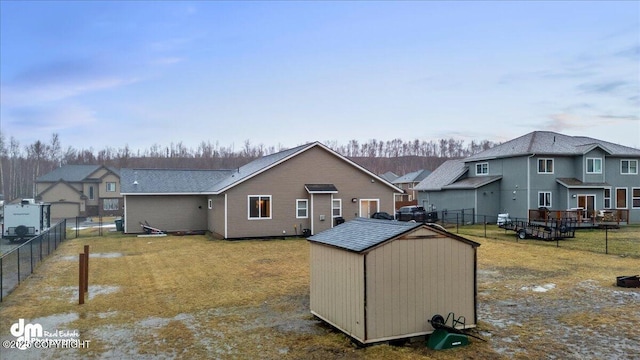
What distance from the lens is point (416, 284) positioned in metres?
8.14

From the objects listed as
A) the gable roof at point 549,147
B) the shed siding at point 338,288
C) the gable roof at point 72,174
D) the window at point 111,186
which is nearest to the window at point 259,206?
the shed siding at point 338,288

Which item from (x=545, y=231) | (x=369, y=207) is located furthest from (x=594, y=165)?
(x=369, y=207)

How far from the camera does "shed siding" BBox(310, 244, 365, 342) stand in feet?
25.8

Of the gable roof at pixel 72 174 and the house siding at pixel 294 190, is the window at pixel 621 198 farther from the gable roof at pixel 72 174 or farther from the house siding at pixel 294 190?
the gable roof at pixel 72 174

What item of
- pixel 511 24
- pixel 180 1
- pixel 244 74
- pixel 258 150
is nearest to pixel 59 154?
pixel 258 150

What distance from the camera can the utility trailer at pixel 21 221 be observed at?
25.8 metres

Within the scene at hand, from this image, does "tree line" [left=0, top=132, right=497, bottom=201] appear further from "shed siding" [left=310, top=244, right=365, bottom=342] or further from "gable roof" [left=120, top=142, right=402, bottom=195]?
"shed siding" [left=310, top=244, right=365, bottom=342]

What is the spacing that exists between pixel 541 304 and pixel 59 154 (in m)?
115

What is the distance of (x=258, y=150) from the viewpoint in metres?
145

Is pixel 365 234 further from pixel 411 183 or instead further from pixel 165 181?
pixel 411 183

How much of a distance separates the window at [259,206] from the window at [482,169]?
2072cm

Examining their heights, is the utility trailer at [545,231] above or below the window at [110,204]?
below

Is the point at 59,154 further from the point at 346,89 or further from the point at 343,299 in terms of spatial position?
the point at 343,299

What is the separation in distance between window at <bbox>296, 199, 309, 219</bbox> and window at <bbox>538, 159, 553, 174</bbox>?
18259 mm
